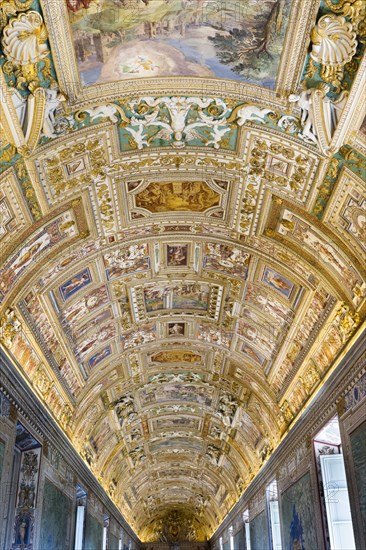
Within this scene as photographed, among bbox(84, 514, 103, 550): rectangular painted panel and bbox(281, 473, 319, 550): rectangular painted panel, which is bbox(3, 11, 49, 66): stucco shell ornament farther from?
bbox(84, 514, 103, 550): rectangular painted panel

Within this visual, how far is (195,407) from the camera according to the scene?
96.5 feet

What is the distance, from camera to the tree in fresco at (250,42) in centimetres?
975

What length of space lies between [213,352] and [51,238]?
10.9 m

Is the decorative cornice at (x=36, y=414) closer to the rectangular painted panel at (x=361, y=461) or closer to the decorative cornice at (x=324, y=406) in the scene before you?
the decorative cornice at (x=324, y=406)

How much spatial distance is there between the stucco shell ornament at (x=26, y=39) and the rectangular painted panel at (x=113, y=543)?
2939cm

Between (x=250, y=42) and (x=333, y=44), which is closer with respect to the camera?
(x=333, y=44)

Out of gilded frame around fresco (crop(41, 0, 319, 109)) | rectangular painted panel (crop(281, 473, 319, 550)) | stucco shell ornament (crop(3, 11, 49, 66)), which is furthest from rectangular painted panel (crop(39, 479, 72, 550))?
stucco shell ornament (crop(3, 11, 49, 66))

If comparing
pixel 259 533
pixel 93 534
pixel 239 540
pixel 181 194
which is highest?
pixel 181 194

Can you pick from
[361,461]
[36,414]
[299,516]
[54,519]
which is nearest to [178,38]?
[361,461]

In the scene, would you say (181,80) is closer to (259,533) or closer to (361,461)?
(361,461)

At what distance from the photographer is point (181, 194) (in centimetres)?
1445

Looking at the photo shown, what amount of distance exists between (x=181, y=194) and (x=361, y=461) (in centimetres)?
780

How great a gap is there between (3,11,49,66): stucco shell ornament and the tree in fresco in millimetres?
3148

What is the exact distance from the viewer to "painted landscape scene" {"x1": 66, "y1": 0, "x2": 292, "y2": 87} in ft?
31.7
